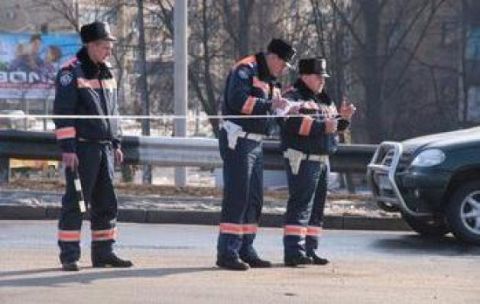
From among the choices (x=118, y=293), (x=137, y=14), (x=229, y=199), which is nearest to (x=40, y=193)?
(x=229, y=199)

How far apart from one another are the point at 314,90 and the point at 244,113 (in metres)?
0.87

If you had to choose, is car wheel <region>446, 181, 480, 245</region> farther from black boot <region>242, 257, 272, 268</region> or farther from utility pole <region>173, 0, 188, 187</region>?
utility pole <region>173, 0, 188, 187</region>

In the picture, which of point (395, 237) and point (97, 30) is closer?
point (97, 30)

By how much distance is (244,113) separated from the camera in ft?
26.0

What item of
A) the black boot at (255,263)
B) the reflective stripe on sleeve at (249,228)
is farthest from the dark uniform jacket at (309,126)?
the black boot at (255,263)

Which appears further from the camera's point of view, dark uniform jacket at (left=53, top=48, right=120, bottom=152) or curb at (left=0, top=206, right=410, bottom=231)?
curb at (left=0, top=206, right=410, bottom=231)

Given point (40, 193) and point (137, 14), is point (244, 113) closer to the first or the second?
point (40, 193)

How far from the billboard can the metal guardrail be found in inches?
1128

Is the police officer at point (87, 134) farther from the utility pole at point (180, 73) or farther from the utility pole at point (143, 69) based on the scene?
the utility pole at point (143, 69)

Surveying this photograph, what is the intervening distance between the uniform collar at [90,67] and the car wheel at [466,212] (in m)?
4.23

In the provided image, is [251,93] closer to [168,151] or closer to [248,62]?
[248,62]

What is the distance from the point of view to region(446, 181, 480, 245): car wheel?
10344 mm

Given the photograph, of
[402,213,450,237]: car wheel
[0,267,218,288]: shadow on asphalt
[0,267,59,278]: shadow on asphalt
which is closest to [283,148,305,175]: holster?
[0,267,218,288]: shadow on asphalt

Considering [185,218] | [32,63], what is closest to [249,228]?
[185,218]
